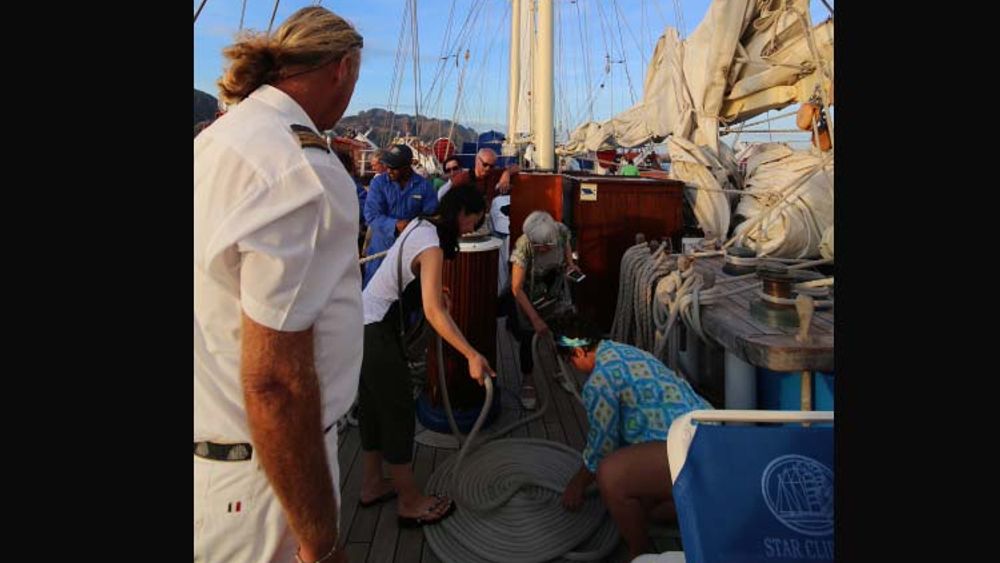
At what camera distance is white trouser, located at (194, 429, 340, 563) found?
978 millimetres

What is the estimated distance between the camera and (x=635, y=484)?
81.0 inches

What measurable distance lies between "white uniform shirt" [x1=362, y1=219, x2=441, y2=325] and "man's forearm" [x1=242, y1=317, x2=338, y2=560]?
1.42 meters

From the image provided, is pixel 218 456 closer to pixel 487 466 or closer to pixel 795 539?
pixel 795 539

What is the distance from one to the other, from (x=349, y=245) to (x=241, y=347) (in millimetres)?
236

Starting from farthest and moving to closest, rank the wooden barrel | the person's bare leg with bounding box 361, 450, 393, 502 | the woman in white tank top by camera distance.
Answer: the wooden barrel, the person's bare leg with bounding box 361, 450, 393, 502, the woman in white tank top

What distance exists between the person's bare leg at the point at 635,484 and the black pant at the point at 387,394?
2.78 feet

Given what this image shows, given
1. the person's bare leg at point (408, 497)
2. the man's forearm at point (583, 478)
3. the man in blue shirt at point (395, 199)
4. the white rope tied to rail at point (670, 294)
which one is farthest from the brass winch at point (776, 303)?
the man in blue shirt at point (395, 199)

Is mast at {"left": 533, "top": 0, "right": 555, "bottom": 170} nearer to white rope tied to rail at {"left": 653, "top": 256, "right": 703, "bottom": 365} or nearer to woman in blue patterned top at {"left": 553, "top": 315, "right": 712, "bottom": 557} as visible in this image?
white rope tied to rail at {"left": 653, "top": 256, "right": 703, "bottom": 365}

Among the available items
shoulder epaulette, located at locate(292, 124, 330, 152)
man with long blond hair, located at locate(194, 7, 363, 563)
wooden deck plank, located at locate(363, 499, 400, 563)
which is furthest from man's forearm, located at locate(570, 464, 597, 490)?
shoulder epaulette, located at locate(292, 124, 330, 152)

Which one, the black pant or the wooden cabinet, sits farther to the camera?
the wooden cabinet

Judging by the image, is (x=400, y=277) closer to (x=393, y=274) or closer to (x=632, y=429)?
(x=393, y=274)

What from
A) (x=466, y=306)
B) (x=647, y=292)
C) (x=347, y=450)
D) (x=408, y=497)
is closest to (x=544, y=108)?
(x=647, y=292)

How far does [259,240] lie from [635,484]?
1651mm

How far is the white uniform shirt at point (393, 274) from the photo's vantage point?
233 centimetres
